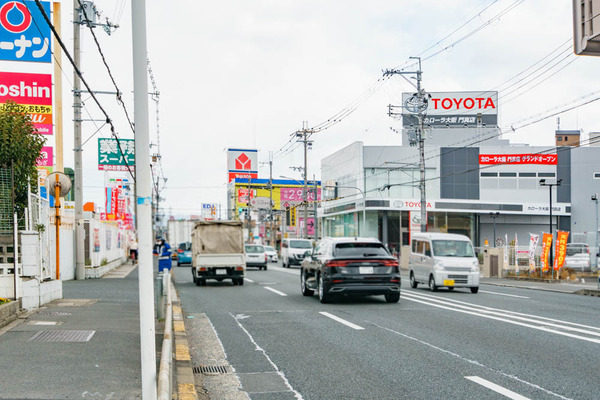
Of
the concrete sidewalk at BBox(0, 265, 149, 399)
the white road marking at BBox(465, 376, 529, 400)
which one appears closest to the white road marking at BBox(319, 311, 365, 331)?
the concrete sidewalk at BBox(0, 265, 149, 399)

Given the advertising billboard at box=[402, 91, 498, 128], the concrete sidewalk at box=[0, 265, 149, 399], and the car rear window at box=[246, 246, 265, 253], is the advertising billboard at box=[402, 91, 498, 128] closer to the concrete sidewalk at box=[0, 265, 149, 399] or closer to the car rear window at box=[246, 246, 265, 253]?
the car rear window at box=[246, 246, 265, 253]

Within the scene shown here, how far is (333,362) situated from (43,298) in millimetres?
7845

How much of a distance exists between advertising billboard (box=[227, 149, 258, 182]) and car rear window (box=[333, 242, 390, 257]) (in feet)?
180

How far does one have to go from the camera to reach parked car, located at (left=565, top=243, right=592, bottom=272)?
101 feet

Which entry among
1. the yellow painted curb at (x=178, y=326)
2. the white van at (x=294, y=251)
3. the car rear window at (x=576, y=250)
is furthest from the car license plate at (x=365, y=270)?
the white van at (x=294, y=251)

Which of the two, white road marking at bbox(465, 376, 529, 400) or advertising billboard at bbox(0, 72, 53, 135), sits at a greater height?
advertising billboard at bbox(0, 72, 53, 135)

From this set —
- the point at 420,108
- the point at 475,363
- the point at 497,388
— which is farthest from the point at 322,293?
the point at 420,108

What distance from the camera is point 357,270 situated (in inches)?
616

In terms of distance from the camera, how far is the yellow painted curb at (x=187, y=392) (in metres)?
6.28

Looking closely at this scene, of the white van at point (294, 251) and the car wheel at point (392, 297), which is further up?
the car wheel at point (392, 297)

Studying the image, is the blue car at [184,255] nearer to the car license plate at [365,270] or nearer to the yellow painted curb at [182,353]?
the car license plate at [365,270]

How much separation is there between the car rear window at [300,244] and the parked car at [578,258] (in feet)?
55.9

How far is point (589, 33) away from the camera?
35.8ft

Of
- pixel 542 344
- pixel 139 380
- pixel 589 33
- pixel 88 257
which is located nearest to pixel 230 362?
pixel 139 380
